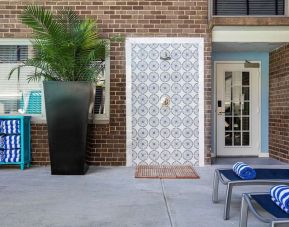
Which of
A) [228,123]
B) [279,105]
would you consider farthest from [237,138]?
[279,105]

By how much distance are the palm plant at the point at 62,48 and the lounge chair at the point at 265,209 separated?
4169 mm

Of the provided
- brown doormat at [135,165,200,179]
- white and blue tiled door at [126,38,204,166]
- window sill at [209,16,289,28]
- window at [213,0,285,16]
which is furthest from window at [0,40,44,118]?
window at [213,0,285,16]

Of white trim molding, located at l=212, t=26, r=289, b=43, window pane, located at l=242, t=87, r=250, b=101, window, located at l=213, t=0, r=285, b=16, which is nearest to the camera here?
white trim molding, located at l=212, t=26, r=289, b=43

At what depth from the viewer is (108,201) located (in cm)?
525

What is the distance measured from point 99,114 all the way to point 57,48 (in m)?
1.67

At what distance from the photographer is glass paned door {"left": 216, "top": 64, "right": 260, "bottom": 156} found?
9.39m

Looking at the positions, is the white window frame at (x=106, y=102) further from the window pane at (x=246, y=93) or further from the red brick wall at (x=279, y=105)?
the red brick wall at (x=279, y=105)

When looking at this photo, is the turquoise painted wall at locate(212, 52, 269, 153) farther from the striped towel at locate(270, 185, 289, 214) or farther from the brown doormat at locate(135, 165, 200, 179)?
the striped towel at locate(270, 185, 289, 214)

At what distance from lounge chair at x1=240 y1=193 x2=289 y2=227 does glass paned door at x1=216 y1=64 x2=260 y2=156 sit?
5.65 m

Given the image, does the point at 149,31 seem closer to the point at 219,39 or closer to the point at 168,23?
the point at 168,23

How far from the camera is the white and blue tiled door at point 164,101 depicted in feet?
26.5

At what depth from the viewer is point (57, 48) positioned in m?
6.99

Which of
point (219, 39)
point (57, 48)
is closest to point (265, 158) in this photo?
point (219, 39)

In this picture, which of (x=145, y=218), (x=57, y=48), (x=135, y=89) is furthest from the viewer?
(x=135, y=89)
